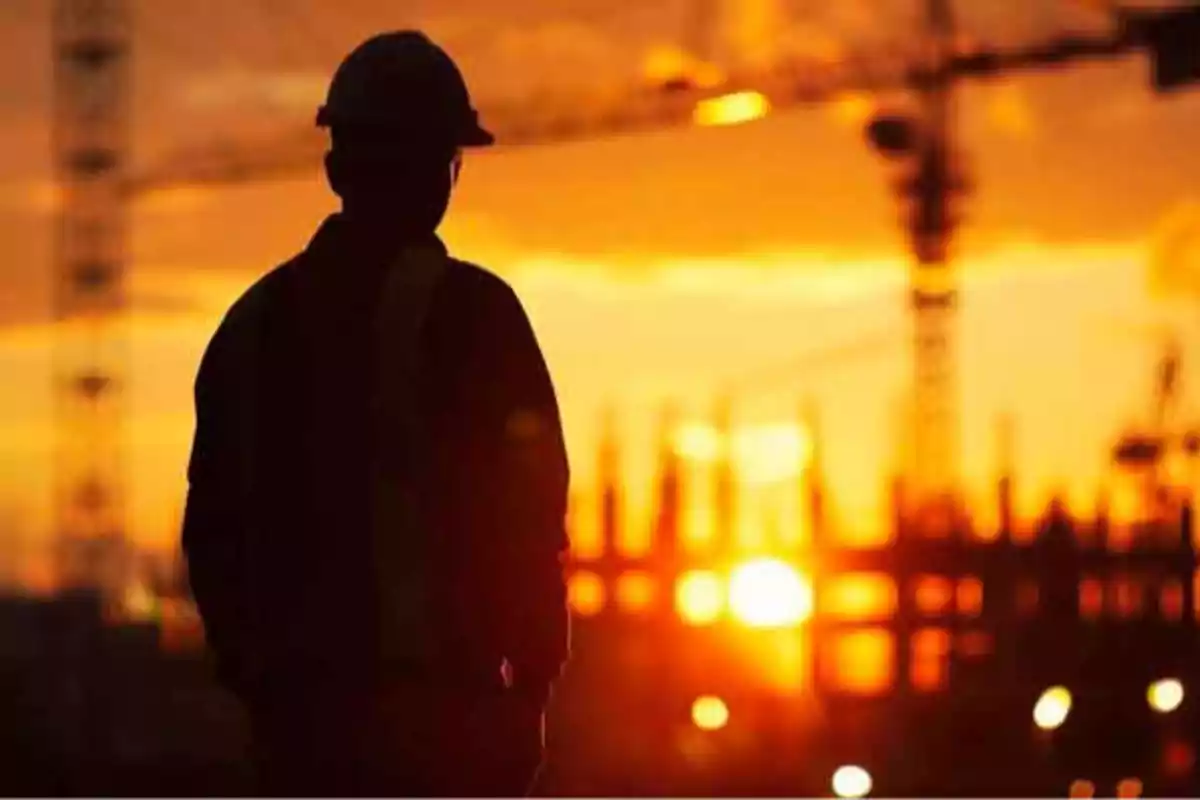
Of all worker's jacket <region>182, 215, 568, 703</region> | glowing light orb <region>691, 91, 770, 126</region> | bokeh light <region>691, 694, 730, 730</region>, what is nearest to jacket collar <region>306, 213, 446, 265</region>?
worker's jacket <region>182, 215, 568, 703</region>

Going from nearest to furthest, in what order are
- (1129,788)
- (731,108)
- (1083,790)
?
(1129,788)
(1083,790)
(731,108)

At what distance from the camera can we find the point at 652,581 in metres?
93.4

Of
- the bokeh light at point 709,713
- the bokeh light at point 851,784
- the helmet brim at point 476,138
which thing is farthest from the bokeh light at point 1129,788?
the bokeh light at point 709,713

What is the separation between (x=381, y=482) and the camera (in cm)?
458

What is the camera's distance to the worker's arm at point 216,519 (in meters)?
4.70

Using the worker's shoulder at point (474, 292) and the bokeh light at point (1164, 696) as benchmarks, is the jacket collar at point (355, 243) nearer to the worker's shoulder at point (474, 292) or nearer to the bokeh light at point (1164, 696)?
the worker's shoulder at point (474, 292)

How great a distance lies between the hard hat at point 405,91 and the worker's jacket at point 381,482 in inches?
6.2

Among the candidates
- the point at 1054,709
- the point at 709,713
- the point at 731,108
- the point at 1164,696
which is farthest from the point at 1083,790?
the point at 731,108

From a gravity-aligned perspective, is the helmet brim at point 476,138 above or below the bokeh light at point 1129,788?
above

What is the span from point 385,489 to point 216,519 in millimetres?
305

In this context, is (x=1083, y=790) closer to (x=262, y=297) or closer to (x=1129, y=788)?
(x=1129, y=788)

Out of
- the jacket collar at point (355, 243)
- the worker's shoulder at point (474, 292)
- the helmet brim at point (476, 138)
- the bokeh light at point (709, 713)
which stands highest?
the helmet brim at point (476, 138)

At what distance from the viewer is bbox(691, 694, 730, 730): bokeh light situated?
181 ft

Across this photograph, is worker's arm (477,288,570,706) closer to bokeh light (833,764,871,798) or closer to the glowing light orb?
bokeh light (833,764,871,798)
